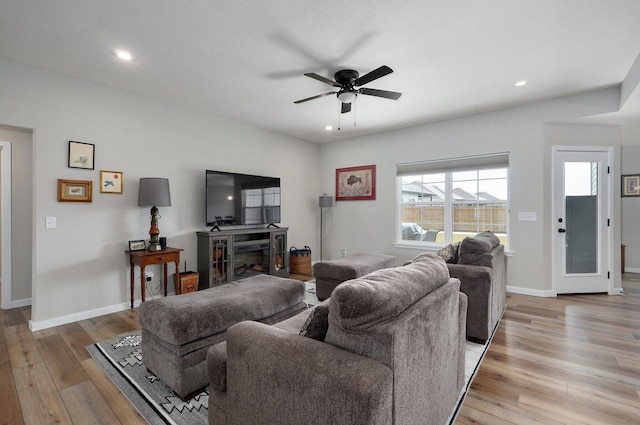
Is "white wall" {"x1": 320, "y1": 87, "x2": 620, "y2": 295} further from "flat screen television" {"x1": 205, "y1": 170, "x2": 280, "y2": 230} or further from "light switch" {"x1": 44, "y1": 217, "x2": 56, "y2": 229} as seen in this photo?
"light switch" {"x1": 44, "y1": 217, "x2": 56, "y2": 229}

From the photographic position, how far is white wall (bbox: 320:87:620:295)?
4.00 meters

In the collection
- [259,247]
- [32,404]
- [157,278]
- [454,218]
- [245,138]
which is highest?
[245,138]

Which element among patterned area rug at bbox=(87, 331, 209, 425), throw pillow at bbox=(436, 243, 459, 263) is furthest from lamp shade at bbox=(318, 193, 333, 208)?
patterned area rug at bbox=(87, 331, 209, 425)

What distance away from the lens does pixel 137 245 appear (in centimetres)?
359

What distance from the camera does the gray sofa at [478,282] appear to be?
2.59 metres

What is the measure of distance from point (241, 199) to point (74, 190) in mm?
2044

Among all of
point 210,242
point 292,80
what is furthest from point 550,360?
point 210,242

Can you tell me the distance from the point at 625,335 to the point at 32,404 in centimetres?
471

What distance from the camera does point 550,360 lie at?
2.32 m

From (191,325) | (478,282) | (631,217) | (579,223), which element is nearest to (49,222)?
(191,325)

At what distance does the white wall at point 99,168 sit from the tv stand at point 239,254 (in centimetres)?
35

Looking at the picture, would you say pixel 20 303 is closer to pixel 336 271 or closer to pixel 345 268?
pixel 336 271

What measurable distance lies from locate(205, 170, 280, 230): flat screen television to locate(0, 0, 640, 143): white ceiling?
117 cm

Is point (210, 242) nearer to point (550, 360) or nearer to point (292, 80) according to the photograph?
→ point (292, 80)
